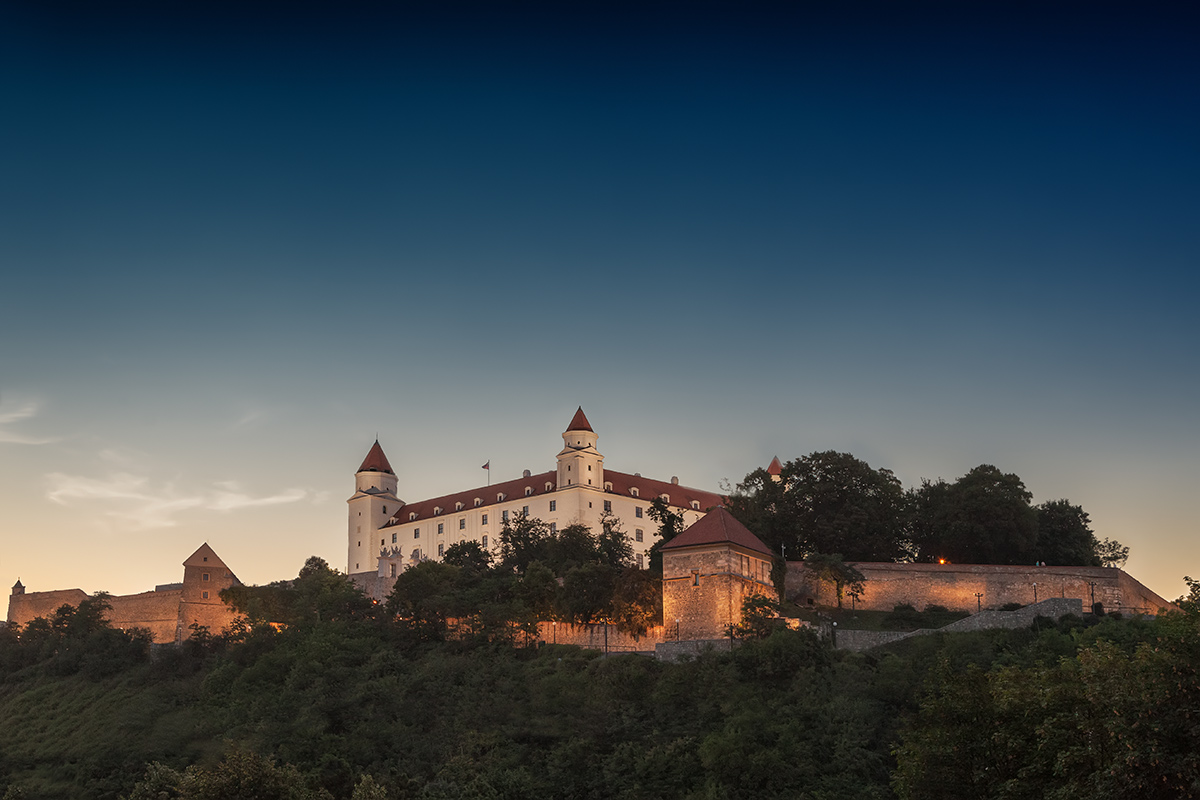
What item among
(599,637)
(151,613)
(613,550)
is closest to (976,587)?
(599,637)

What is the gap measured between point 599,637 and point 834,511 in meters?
15.1

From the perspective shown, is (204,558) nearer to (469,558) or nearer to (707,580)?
(469,558)

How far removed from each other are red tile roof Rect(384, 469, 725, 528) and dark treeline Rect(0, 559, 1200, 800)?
1002 inches

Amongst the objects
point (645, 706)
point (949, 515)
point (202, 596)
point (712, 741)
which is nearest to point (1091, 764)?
point (712, 741)

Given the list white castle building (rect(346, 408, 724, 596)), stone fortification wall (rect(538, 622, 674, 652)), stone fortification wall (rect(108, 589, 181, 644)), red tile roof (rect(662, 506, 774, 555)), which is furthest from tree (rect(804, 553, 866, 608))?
stone fortification wall (rect(108, 589, 181, 644))

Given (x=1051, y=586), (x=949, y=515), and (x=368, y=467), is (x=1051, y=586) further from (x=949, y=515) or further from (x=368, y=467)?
(x=368, y=467)

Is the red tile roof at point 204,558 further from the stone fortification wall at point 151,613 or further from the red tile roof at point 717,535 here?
the red tile roof at point 717,535

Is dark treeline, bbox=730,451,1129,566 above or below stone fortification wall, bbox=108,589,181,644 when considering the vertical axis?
above

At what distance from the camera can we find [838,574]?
5100 centimetres

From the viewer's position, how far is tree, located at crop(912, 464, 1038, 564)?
53.8 metres

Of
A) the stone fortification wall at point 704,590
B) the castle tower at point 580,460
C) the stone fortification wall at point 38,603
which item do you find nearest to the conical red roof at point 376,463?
the castle tower at point 580,460

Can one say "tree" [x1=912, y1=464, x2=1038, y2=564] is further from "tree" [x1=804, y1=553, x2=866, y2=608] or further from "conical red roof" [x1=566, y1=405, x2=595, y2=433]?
"conical red roof" [x1=566, y1=405, x2=595, y2=433]

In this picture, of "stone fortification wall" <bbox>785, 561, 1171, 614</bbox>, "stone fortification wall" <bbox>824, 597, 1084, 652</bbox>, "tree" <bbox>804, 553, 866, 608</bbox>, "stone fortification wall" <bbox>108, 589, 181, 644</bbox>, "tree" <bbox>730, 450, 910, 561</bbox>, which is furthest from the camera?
"stone fortification wall" <bbox>108, 589, 181, 644</bbox>

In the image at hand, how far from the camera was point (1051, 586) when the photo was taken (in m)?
48.5
